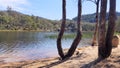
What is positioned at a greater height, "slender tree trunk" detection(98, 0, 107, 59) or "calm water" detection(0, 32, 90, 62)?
"slender tree trunk" detection(98, 0, 107, 59)

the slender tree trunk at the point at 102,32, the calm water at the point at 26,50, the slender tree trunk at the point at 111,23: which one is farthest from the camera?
the calm water at the point at 26,50

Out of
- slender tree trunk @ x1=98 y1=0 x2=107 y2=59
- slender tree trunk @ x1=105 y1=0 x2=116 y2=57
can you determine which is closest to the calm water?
slender tree trunk @ x1=98 y1=0 x2=107 y2=59

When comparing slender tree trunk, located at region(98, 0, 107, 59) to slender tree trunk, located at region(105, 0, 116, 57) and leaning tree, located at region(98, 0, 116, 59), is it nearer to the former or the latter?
leaning tree, located at region(98, 0, 116, 59)

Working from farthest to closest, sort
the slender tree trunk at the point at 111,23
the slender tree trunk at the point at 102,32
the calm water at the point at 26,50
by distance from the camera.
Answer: the calm water at the point at 26,50 → the slender tree trunk at the point at 102,32 → the slender tree trunk at the point at 111,23

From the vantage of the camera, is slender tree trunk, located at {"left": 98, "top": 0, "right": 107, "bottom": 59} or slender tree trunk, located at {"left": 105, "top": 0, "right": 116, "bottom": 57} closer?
slender tree trunk, located at {"left": 105, "top": 0, "right": 116, "bottom": 57}

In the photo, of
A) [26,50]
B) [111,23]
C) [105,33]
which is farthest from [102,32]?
[26,50]

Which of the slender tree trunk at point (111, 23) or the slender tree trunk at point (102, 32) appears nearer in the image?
the slender tree trunk at point (111, 23)

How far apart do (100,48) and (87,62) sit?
1.00 meters

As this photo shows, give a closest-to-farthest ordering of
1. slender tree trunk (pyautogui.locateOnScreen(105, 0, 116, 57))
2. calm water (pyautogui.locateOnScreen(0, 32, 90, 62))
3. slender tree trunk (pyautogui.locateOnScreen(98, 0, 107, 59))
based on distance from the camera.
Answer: slender tree trunk (pyautogui.locateOnScreen(105, 0, 116, 57)) < slender tree trunk (pyautogui.locateOnScreen(98, 0, 107, 59)) < calm water (pyautogui.locateOnScreen(0, 32, 90, 62))

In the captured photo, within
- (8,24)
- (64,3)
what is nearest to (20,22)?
(8,24)

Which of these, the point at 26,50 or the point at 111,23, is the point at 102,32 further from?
the point at 26,50

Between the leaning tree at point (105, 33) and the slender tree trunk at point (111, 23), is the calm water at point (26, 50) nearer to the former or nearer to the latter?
the leaning tree at point (105, 33)

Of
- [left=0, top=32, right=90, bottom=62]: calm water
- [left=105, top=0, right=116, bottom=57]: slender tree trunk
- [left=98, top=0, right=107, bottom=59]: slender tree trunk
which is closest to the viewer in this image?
[left=105, top=0, right=116, bottom=57]: slender tree trunk

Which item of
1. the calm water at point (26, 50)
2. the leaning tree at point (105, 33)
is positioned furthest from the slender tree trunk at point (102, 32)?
the calm water at point (26, 50)
